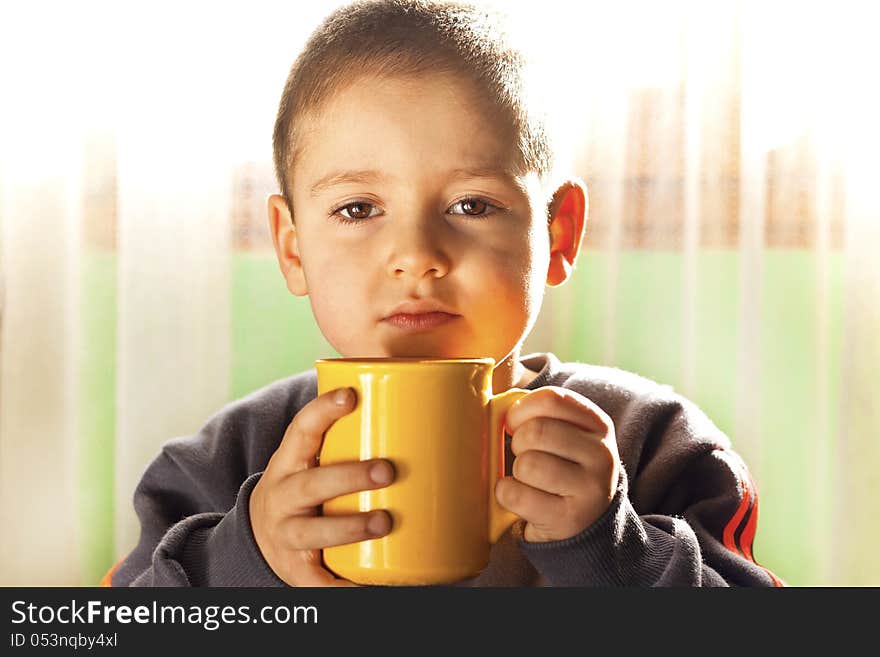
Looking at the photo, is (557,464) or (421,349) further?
(421,349)

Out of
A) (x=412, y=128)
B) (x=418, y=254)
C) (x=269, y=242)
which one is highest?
(x=269, y=242)

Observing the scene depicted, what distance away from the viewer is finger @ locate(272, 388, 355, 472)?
574mm

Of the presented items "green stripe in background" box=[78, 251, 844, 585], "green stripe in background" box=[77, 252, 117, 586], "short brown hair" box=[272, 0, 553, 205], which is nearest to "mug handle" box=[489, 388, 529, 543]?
"short brown hair" box=[272, 0, 553, 205]

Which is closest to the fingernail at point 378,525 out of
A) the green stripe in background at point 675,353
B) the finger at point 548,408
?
the finger at point 548,408

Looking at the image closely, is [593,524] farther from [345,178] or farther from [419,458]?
[345,178]

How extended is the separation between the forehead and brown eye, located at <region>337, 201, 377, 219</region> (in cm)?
3

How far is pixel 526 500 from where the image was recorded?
599 mm

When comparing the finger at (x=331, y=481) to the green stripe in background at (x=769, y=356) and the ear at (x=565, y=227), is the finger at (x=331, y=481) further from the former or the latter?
the green stripe in background at (x=769, y=356)

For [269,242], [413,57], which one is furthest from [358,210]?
[269,242]

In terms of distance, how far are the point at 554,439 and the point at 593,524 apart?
0.08 m

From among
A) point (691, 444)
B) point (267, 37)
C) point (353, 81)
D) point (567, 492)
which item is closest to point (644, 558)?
point (567, 492)

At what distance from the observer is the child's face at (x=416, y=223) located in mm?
735

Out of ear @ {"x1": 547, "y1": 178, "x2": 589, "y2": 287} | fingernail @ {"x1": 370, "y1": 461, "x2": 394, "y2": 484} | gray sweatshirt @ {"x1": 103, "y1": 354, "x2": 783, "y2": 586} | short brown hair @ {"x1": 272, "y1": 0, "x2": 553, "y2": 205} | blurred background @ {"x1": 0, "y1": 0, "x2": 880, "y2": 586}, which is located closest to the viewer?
fingernail @ {"x1": 370, "y1": 461, "x2": 394, "y2": 484}

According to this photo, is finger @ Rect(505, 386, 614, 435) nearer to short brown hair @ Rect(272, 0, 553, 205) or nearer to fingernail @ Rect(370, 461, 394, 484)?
fingernail @ Rect(370, 461, 394, 484)
